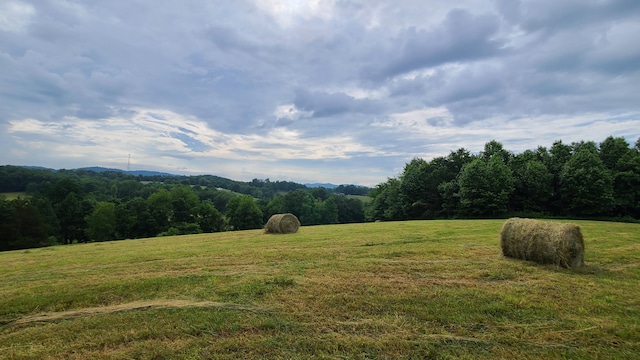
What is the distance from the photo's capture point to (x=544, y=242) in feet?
29.5

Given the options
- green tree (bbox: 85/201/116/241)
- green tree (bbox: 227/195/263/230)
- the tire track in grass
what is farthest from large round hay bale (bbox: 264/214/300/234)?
green tree (bbox: 227/195/263/230)

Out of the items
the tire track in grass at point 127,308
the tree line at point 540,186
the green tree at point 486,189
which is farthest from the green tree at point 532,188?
the tire track in grass at point 127,308

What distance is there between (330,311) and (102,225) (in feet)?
162

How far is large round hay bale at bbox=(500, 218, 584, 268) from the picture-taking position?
8.55 metres

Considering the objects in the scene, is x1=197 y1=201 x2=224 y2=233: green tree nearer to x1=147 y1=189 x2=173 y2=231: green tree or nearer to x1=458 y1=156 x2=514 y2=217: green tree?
x1=147 y1=189 x2=173 y2=231: green tree

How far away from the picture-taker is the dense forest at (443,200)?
1409 inches

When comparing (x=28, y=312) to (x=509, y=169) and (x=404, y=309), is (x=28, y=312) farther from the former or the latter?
(x=509, y=169)

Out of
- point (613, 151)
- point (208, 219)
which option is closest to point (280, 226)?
point (208, 219)

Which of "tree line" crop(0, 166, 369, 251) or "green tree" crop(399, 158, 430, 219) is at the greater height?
"green tree" crop(399, 158, 430, 219)

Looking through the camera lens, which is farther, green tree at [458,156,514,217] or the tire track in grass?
green tree at [458,156,514,217]

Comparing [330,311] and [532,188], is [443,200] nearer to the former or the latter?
[532,188]

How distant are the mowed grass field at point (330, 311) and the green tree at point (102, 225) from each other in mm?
40569

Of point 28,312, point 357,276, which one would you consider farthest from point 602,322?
point 28,312

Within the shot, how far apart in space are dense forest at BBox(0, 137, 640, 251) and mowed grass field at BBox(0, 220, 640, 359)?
33.4 meters
